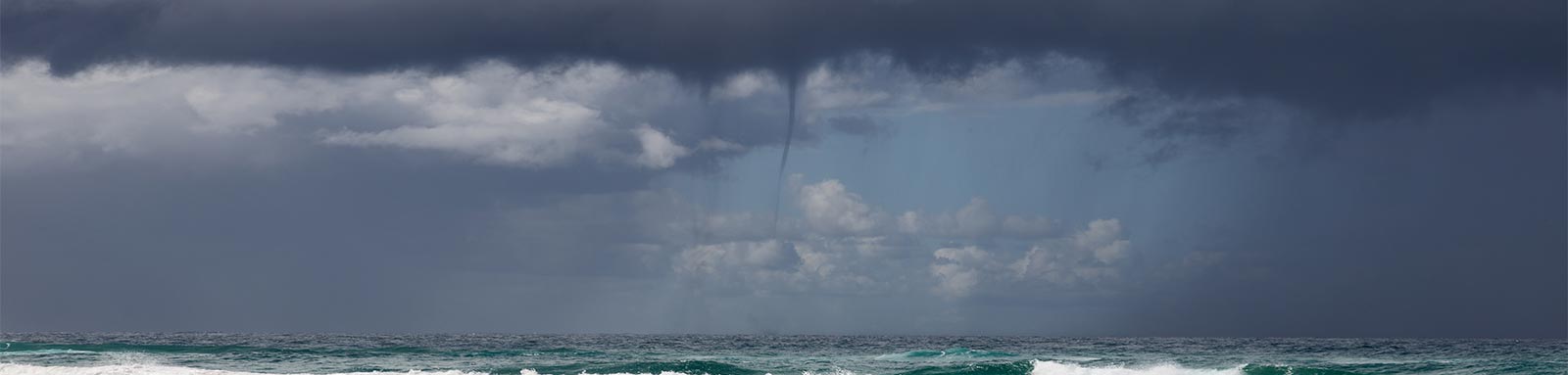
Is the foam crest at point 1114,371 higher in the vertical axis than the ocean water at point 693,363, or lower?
lower

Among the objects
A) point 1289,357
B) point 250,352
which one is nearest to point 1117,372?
point 1289,357

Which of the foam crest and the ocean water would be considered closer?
the foam crest

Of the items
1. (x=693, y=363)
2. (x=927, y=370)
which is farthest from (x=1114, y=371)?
(x=693, y=363)

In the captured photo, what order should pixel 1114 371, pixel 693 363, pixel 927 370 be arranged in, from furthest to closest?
1. pixel 693 363
2. pixel 927 370
3. pixel 1114 371

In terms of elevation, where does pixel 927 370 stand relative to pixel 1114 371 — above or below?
above

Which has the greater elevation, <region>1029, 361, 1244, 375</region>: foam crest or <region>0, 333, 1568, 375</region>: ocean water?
<region>0, 333, 1568, 375</region>: ocean water

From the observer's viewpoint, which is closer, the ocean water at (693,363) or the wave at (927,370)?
the wave at (927,370)

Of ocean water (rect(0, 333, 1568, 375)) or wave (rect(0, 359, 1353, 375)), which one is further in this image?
ocean water (rect(0, 333, 1568, 375))

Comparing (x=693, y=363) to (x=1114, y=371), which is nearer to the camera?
(x=1114, y=371)

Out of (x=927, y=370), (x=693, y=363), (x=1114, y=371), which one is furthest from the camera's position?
(x=693, y=363)

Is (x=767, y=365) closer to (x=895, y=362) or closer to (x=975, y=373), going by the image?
(x=895, y=362)

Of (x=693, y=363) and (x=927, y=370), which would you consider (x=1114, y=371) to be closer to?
(x=927, y=370)

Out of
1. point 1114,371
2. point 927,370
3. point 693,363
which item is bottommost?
point 1114,371

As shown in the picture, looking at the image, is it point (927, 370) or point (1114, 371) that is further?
point (927, 370)
